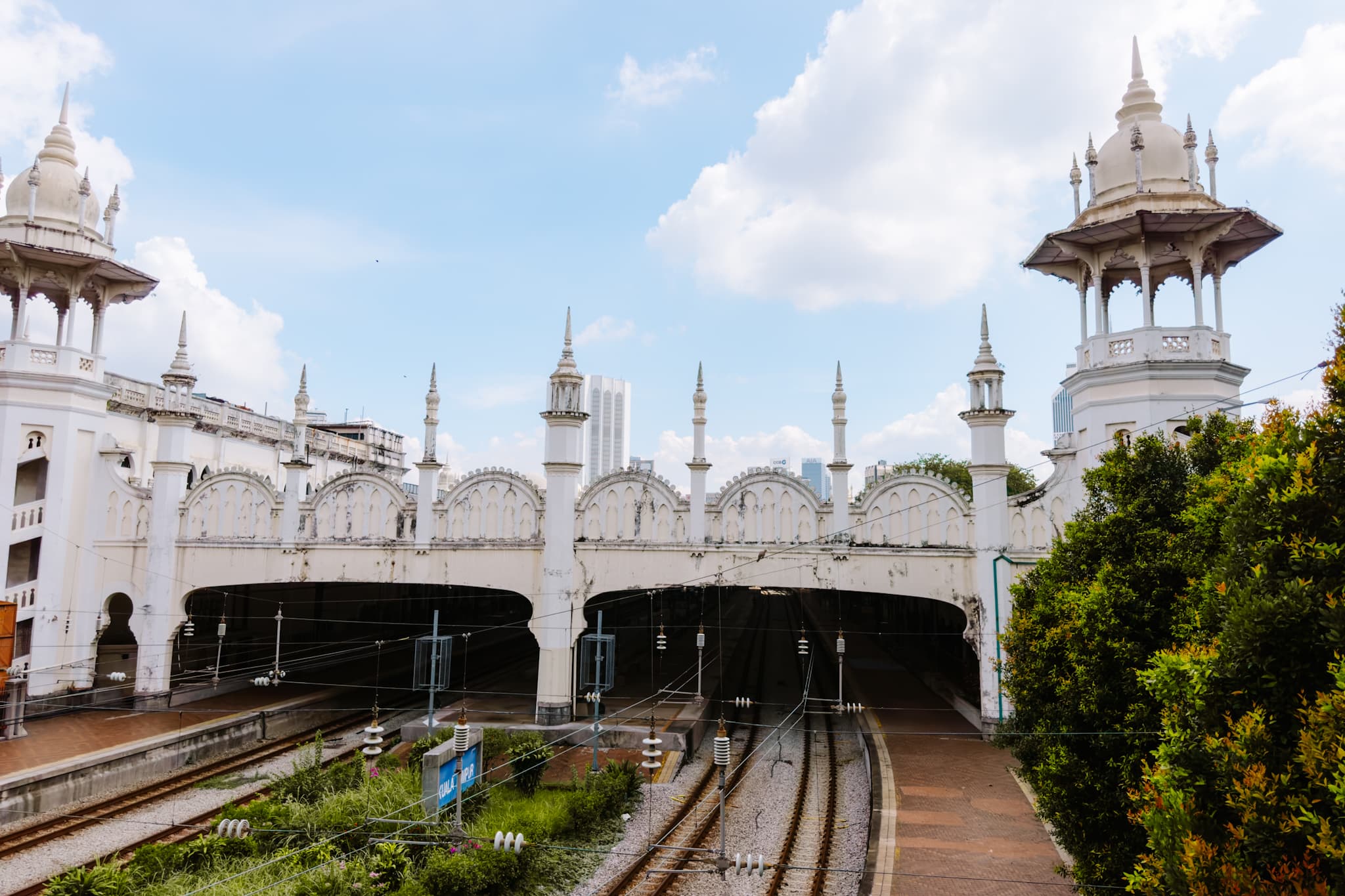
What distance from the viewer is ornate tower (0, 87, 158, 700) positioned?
812 inches

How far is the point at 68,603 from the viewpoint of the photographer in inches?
848

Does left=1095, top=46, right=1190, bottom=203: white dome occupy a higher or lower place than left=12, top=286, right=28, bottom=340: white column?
higher

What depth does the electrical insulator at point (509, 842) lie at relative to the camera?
10.8 m

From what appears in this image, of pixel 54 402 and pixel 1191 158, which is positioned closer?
pixel 1191 158

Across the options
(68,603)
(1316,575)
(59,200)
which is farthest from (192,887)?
(59,200)

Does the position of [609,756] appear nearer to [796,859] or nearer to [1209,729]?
[796,859]

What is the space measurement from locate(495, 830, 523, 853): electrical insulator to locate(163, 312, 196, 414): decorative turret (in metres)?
17.6

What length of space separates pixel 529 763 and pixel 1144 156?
65.2 feet

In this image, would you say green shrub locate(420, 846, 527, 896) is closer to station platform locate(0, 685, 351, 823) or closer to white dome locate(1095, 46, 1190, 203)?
station platform locate(0, 685, 351, 823)

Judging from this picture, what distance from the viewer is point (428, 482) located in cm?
2092

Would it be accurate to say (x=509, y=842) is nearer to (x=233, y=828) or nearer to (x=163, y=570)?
(x=233, y=828)

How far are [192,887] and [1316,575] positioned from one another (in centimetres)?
1404

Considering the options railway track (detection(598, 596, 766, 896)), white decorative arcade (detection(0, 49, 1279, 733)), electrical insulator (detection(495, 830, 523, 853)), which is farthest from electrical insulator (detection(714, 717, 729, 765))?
white decorative arcade (detection(0, 49, 1279, 733))

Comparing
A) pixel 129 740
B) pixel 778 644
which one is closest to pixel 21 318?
pixel 129 740
